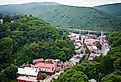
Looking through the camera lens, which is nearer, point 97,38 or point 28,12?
point 28,12

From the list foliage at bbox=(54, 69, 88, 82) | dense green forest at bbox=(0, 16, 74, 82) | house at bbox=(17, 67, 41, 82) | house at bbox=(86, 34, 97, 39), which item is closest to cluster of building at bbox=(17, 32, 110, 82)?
house at bbox=(17, 67, 41, 82)

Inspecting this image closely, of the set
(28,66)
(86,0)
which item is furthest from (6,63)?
(86,0)

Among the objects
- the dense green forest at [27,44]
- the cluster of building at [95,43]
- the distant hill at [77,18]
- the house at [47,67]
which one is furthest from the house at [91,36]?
the house at [47,67]

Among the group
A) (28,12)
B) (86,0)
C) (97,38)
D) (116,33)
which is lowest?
(97,38)

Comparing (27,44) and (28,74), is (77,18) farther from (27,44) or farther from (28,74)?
(28,74)

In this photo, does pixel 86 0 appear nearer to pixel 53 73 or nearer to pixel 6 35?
pixel 53 73

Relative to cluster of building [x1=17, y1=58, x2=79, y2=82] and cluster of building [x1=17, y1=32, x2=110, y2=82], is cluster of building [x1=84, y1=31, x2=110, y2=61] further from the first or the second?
cluster of building [x1=17, y1=58, x2=79, y2=82]
